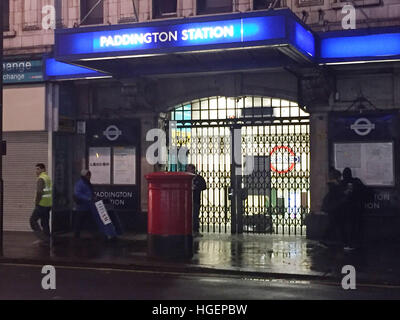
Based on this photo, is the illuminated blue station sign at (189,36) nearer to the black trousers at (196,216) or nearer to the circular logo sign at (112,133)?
Result: the circular logo sign at (112,133)

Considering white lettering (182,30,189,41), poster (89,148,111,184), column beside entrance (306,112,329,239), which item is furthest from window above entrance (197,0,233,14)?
poster (89,148,111,184)

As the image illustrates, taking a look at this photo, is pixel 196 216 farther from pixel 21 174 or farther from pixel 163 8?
pixel 163 8

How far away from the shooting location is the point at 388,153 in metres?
13.5

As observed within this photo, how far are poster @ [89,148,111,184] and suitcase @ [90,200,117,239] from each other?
2394 millimetres

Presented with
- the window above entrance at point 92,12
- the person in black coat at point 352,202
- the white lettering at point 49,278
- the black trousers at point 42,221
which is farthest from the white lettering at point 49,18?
the person in black coat at point 352,202

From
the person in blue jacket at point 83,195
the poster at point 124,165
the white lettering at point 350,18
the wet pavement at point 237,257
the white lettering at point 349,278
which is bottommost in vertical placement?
the white lettering at point 349,278

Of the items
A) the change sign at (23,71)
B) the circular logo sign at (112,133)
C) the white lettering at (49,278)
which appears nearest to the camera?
the white lettering at (49,278)

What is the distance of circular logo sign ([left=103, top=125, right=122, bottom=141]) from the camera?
15883mm

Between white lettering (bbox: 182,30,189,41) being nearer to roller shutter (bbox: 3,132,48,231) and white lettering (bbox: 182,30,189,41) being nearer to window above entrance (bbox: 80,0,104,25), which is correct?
window above entrance (bbox: 80,0,104,25)

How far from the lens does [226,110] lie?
1545cm

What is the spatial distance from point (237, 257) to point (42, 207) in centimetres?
523

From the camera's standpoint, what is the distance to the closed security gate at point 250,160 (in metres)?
14.8

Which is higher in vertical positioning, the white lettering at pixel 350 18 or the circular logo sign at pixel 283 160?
the white lettering at pixel 350 18

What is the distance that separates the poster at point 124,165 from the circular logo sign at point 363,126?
19.4ft
